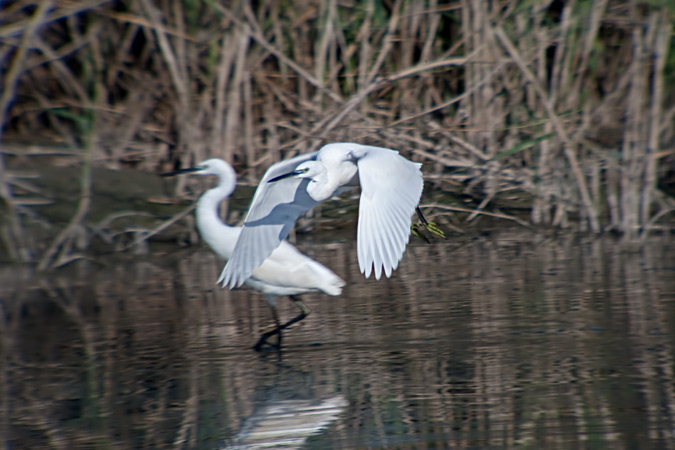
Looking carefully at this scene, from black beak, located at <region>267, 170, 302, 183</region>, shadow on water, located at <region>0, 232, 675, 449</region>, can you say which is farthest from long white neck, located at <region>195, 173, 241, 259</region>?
black beak, located at <region>267, 170, 302, 183</region>

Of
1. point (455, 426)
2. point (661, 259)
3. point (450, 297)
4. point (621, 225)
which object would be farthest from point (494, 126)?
point (455, 426)

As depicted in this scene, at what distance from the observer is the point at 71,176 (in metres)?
8.04

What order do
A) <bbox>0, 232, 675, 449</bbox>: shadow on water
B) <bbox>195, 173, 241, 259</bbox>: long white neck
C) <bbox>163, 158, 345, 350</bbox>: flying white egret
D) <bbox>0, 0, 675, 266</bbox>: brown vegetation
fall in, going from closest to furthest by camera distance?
<bbox>0, 232, 675, 449</bbox>: shadow on water, <bbox>163, 158, 345, 350</bbox>: flying white egret, <bbox>195, 173, 241, 259</bbox>: long white neck, <bbox>0, 0, 675, 266</bbox>: brown vegetation

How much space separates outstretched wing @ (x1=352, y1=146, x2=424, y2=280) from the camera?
3541mm

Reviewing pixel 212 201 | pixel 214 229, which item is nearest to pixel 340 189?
pixel 214 229

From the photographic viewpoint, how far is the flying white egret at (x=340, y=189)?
3611 millimetres

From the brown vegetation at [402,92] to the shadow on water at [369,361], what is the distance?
1120mm

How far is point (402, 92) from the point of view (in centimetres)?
806

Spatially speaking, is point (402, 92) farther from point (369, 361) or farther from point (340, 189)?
point (369, 361)

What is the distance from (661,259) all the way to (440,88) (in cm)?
286

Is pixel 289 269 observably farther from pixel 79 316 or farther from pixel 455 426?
pixel 455 426

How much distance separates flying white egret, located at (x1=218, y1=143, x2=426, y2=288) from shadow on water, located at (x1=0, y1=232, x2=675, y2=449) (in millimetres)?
461

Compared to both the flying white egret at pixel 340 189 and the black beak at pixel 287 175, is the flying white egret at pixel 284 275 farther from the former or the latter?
the black beak at pixel 287 175

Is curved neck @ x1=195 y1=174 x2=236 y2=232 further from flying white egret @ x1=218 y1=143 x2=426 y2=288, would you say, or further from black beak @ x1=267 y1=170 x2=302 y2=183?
black beak @ x1=267 y1=170 x2=302 y2=183
